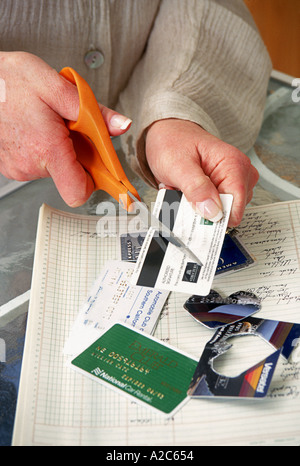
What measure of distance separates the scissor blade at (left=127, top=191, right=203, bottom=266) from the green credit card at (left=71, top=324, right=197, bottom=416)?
0.09 metres

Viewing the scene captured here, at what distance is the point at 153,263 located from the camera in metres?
0.52

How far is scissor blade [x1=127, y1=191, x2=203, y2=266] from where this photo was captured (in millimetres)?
507

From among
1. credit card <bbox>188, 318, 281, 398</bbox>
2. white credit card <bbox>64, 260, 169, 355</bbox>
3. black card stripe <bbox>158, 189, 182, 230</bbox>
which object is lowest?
white credit card <bbox>64, 260, 169, 355</bbox>

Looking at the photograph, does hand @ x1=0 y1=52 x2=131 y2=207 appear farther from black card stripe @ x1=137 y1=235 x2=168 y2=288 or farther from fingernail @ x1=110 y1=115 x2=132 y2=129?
black card stripe @ x1=137 y1=235 x2=168 y2=288

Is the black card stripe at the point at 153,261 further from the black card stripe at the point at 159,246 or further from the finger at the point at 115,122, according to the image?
the finger at the point at 115,122

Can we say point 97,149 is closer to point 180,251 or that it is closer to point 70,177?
point 70,177

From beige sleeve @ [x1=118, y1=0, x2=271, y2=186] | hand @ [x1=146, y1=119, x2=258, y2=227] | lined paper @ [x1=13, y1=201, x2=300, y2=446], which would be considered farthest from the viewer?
beige sleeve @ [x1=118, y1=0, x2=271, y2=186]

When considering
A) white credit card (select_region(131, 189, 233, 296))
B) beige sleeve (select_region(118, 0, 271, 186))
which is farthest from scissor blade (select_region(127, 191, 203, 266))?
beige sleeve (select_region(118, 0, 271, 186))

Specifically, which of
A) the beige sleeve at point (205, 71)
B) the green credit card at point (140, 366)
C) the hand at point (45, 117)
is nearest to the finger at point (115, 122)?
the hand at point (45, 117)

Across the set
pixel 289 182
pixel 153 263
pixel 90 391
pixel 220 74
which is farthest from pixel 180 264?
pixel 220 74

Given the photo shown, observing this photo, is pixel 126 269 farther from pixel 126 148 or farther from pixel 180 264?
pixel 126 148

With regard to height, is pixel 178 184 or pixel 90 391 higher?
pixel 178 184

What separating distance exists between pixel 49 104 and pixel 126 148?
7.8 inches
